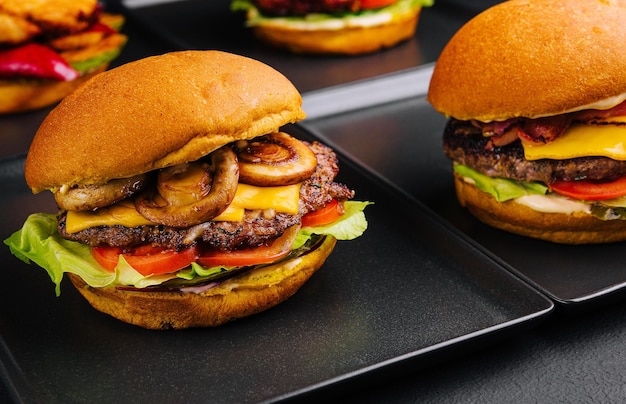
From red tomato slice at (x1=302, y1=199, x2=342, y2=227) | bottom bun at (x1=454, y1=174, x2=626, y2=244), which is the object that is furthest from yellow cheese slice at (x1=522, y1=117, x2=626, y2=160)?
red tomato slice at (x1=302, y1=199, x2=342, y2=227)

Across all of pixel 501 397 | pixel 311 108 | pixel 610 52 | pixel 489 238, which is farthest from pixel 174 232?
pixel 311 108

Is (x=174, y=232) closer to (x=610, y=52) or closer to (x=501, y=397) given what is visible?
(x=501, y=397)

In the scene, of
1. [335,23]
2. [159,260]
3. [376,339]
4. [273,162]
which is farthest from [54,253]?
[335,23]

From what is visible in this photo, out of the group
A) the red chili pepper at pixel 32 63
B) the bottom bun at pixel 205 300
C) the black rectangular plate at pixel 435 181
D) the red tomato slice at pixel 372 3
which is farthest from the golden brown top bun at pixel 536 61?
the red chili pepper at pixel 32 63

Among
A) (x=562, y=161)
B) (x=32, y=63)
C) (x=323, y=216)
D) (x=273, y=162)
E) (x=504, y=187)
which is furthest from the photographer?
(x=32, y=63)

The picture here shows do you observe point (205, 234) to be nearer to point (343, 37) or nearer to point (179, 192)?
point (179, 192)
